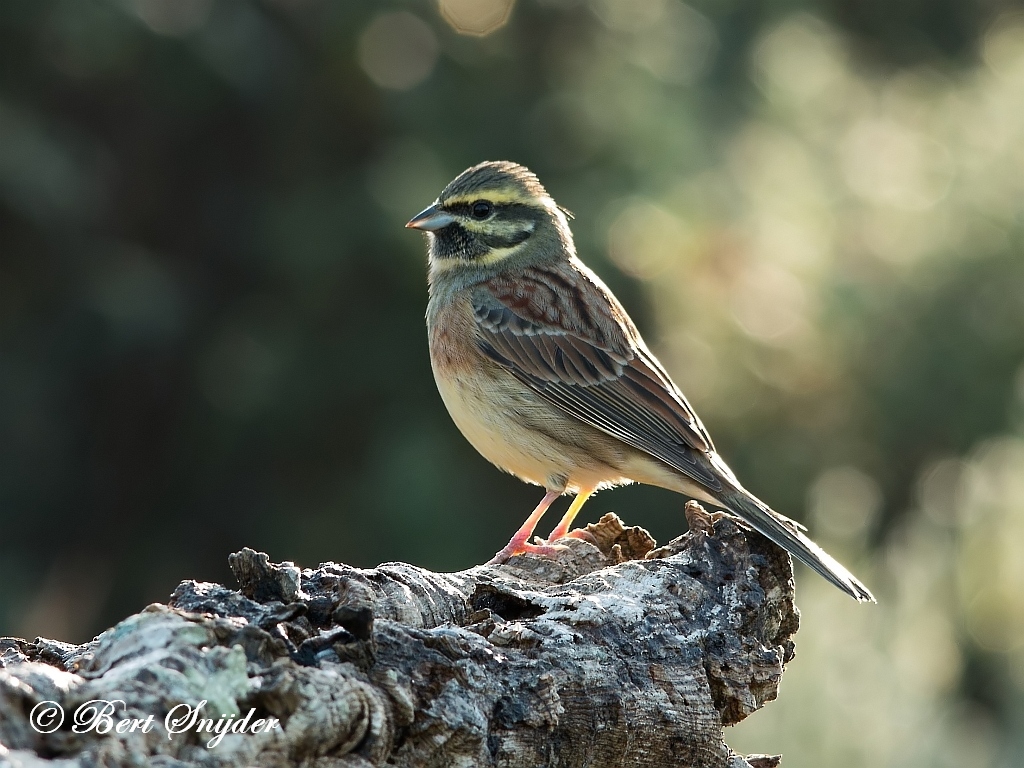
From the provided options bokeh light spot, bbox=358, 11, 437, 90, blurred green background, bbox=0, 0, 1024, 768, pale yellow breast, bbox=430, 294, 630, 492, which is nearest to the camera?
pale yellow breast, bbox=430, 294, 630, 492

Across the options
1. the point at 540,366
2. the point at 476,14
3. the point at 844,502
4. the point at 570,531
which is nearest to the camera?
the point at 570,531

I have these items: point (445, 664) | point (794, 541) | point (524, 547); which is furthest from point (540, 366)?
point (445, 664)

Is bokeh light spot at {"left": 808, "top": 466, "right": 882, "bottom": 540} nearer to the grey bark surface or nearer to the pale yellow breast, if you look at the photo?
the pale yellow breast

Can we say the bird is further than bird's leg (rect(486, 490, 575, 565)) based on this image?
Yes

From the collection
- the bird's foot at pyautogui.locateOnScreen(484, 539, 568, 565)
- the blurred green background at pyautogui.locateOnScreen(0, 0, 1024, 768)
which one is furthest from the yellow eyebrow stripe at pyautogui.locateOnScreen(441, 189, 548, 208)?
the blurred green background at pyautogui.locateOnScreen(0, 0, 1024, 768)

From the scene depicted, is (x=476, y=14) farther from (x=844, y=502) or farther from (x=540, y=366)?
(x=540, y=366)

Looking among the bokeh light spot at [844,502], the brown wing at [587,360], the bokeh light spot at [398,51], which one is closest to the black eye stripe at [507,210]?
the brown wing at [587,360]

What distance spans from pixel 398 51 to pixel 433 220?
5028 millimetres

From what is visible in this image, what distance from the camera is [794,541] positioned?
4.63m

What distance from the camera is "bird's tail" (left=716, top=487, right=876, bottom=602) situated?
463 centimetres

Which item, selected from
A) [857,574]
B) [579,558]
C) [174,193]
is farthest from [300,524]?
[579,558]

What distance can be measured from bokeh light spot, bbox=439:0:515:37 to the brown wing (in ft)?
15.7

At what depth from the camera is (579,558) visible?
4871 mm

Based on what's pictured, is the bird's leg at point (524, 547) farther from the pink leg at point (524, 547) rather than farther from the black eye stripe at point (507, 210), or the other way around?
the black eye stripe at point (507, 210)
